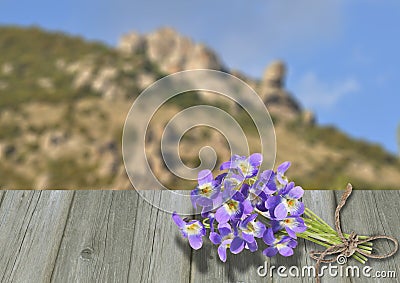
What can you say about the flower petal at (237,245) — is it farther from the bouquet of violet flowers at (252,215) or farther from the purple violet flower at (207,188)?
A: the purple violet flower at (207,188)

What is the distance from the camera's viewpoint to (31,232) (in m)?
2.18

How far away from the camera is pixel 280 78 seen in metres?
48.0

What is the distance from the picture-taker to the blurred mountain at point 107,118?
2684 centimetres

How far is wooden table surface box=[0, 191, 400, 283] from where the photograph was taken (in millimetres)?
1956

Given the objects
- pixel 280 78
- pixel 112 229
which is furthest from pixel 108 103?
pixel 112 229

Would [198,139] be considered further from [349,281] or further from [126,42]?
→ [349,281]

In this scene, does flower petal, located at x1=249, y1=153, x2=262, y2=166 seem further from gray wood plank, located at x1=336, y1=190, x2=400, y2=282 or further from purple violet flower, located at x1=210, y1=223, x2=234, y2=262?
gray wood plank, located at x1=336, y1=190, x2=400, y2=282

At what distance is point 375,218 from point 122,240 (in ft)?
3.53

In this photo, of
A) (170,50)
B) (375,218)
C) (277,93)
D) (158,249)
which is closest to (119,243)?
(158,249)

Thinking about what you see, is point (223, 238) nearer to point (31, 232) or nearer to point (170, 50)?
point (31, 232)

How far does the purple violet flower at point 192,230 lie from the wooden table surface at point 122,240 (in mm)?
55

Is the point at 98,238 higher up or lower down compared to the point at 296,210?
lower down

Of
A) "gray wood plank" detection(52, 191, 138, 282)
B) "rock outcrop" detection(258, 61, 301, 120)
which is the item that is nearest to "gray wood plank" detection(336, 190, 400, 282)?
"gray wood plank" detection(52, 191, 138, 282)

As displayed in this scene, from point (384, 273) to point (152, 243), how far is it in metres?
0.91
